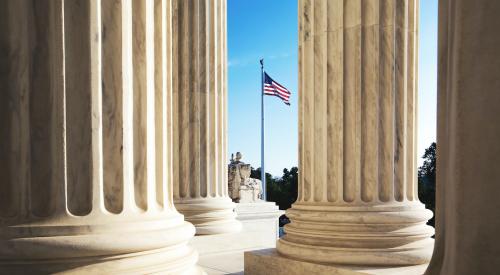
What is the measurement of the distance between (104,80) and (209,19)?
71.6 metres

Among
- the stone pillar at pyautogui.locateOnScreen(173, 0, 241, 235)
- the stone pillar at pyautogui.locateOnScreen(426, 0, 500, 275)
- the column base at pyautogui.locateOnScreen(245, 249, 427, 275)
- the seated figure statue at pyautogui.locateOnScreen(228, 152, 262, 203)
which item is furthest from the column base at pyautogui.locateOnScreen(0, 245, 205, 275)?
the seated figure statue at pyautogui.locateOnScreen(228, 152, 262, 203)

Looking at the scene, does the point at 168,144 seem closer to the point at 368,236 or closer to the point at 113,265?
the point at 113,265

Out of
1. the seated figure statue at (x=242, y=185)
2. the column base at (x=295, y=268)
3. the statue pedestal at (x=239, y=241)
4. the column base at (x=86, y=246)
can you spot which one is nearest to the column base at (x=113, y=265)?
the column base at (x=86, y=246)

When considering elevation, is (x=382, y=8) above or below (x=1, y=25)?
above

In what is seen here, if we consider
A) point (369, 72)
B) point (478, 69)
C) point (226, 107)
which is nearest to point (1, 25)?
point (478, 69)

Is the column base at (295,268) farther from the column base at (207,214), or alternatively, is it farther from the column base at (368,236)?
the column base at (207,214)

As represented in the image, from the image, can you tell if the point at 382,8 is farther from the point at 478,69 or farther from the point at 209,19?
the point at 209,19

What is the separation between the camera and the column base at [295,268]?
58.1 metres

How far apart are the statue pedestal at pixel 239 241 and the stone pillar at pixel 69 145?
48.1 metres

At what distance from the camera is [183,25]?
101000mm

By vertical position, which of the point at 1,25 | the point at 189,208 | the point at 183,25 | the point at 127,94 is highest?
the point at 183,25

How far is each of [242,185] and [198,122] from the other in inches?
1981

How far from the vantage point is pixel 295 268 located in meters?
65.1

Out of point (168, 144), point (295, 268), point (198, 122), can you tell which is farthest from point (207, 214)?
point (168, 144)
